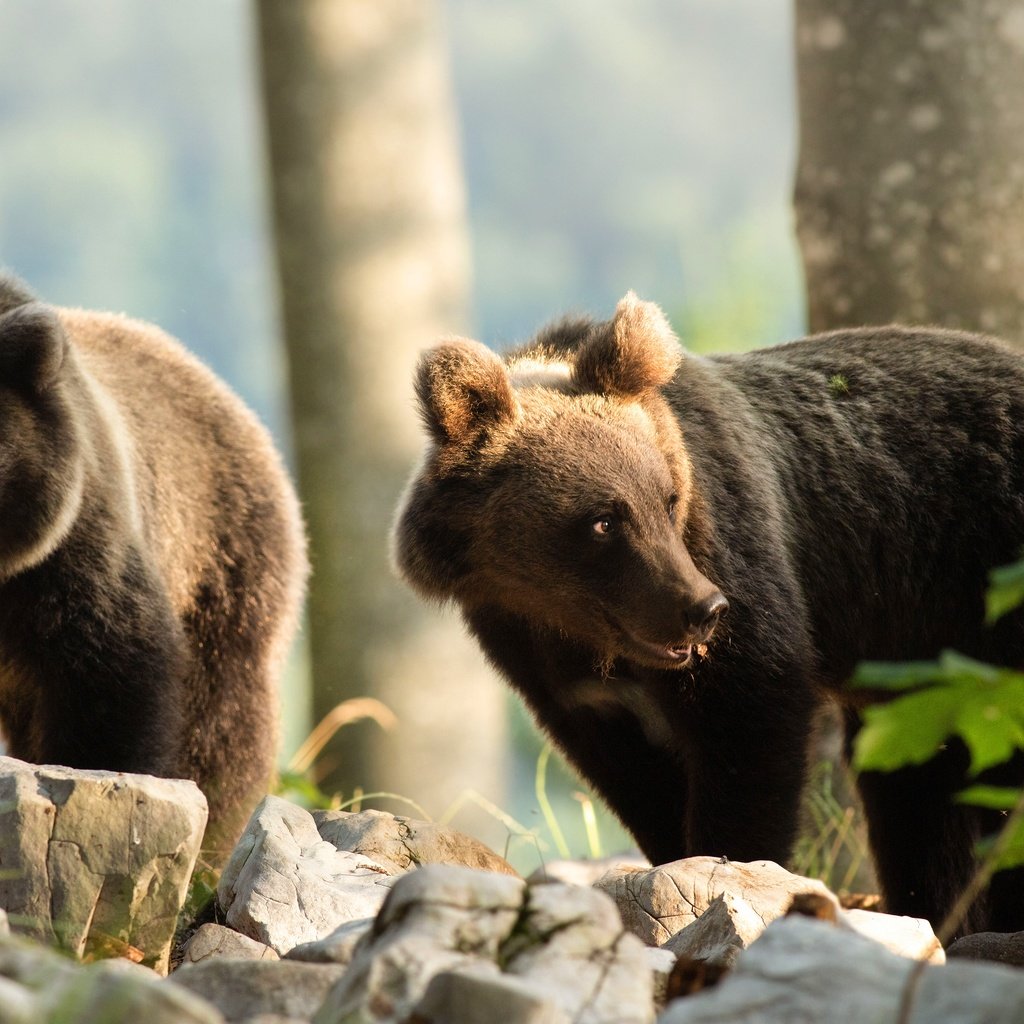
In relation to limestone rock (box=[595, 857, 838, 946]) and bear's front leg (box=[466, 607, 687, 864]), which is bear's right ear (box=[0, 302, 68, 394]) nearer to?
bear's front leg (box=[466, 607, 687, 864])

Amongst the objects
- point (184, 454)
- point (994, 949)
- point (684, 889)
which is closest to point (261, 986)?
point (684, 889)

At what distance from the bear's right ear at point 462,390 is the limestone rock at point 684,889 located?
153cm

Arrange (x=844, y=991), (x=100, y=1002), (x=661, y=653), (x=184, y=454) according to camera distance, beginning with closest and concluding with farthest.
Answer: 1. (x=100, y=1002)
2. (x=844, y=991)
3. (x=661, y=653)
4. (x=184, y=454)

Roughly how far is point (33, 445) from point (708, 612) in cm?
239

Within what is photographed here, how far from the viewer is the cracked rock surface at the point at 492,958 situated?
224 centimetres

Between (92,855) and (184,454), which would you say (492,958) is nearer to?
(92,855)

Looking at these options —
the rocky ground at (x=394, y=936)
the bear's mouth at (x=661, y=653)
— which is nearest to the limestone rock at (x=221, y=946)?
the rocky ground at (x=394, y=936)

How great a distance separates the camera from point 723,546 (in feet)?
15.5

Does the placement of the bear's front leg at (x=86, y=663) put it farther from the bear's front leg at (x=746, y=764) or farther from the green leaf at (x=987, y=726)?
the green leaf at (x=987, y=726)

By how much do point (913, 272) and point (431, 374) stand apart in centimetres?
254

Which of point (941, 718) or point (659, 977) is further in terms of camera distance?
point (659, 977)

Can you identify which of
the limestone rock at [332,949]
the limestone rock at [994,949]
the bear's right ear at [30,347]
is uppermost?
the bear's right ear at [30,347]

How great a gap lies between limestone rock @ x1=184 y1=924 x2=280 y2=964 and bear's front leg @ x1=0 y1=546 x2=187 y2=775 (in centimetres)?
154

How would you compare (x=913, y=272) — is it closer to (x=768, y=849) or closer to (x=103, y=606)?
(x=768, y=849)
